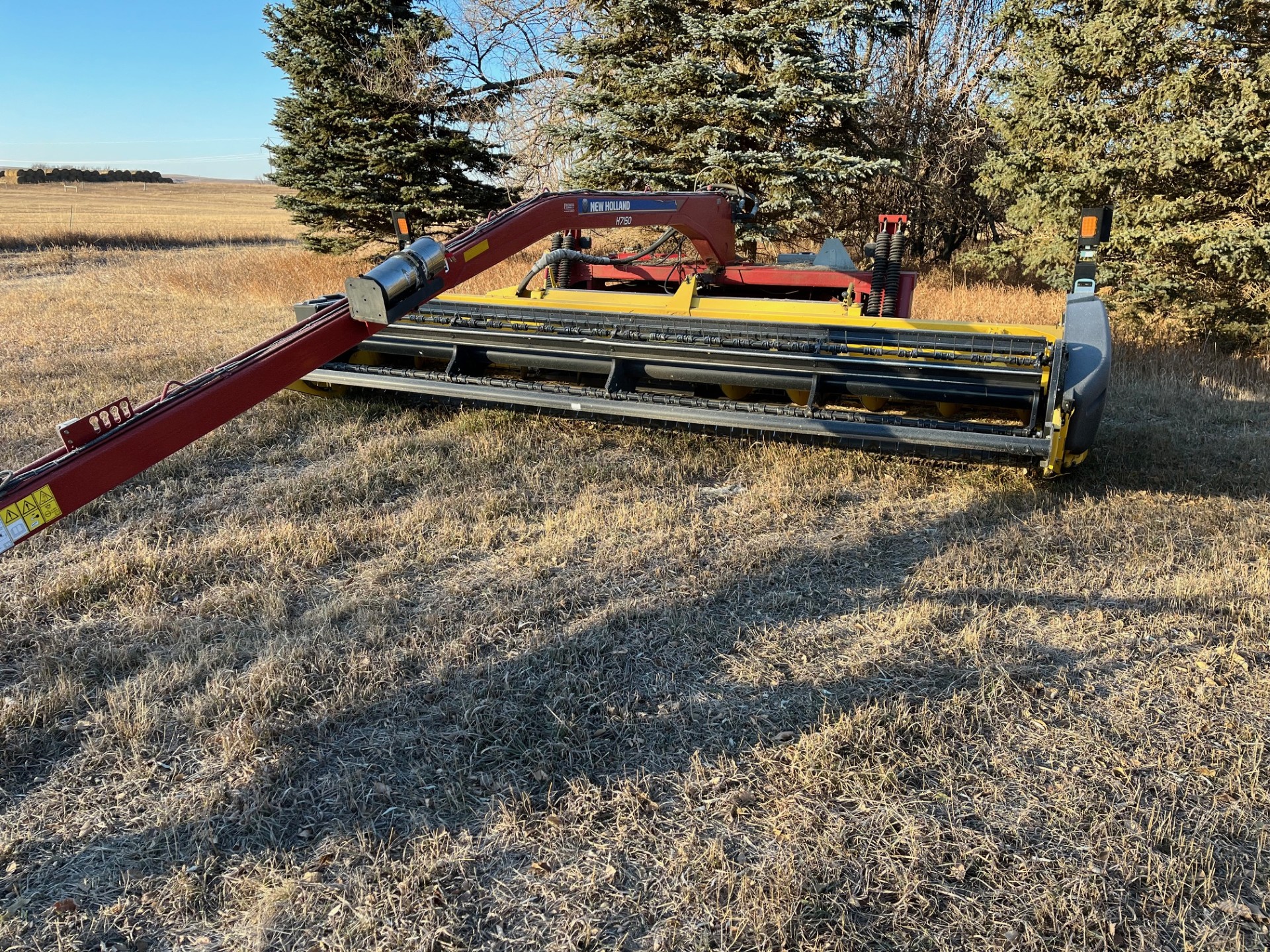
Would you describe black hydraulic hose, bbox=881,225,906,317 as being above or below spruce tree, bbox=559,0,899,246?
below

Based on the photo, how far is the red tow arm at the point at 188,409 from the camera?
220 centimetres

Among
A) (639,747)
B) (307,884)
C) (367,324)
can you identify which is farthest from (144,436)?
(639,747)

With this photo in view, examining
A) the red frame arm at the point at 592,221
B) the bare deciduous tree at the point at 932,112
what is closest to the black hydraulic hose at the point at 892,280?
the red frame arm at the point at 592,221

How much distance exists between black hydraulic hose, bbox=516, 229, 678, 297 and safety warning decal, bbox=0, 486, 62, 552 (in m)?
3.19

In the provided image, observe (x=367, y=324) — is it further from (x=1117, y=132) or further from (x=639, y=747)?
(x=1117, y=132)

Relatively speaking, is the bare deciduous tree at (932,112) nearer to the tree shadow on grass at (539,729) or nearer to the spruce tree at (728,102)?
the spruce tree at (728,102)

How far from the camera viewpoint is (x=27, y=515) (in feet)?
7.09

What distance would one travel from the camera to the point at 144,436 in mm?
2412

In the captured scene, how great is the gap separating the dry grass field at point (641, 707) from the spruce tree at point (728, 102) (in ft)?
22.7

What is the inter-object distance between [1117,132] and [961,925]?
9.03 m

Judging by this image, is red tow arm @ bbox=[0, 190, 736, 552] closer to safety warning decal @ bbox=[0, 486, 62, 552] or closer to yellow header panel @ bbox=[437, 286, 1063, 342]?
safety warning decal @ bbox=[0, 486, 62, 552]

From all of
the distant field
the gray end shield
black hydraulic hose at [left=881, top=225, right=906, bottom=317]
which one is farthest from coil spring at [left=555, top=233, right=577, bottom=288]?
the distant field

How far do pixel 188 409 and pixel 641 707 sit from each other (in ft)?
5.75

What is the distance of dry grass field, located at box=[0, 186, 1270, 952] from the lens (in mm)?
2084
